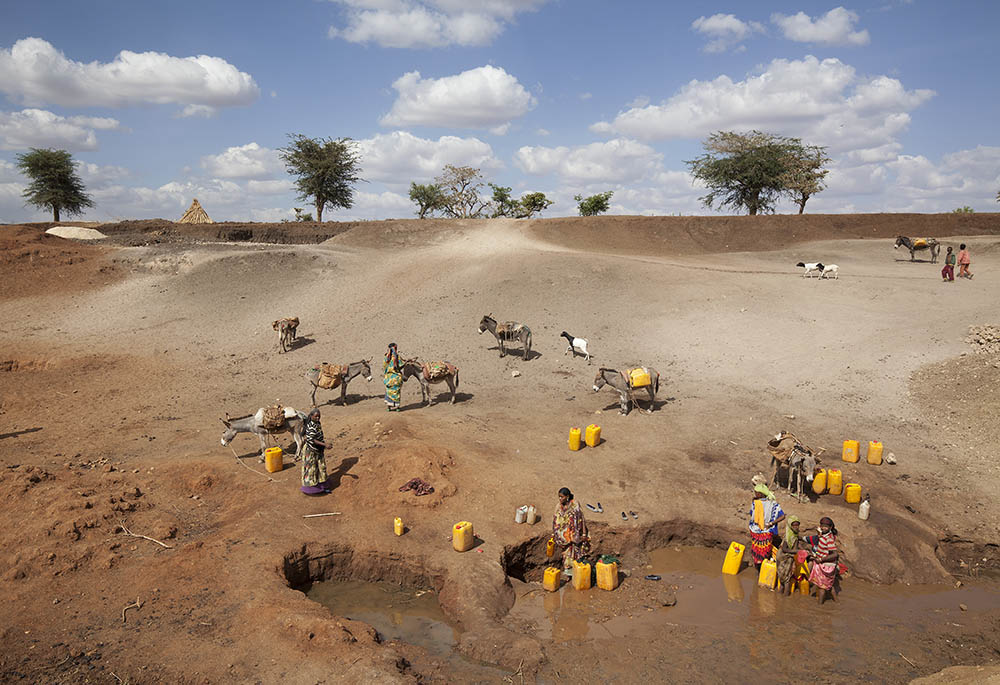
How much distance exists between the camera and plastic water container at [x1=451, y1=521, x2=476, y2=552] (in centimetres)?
883

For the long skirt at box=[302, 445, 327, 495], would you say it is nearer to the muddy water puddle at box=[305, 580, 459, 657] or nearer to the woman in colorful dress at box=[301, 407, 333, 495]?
the woman in colorful dress at box=[301, 407, 333, 495]

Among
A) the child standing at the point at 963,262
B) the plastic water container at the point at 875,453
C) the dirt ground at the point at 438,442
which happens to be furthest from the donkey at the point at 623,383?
the child standing at the point at 963,262

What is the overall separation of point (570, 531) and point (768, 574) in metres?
2.94

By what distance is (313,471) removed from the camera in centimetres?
1027

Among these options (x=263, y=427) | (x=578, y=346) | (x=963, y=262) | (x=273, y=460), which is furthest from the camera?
(x=963, y=262)

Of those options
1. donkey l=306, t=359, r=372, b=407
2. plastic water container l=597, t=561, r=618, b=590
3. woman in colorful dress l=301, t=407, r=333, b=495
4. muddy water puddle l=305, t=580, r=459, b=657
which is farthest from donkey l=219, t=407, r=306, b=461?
plastic water container l=597, t=561, r=618, b=590

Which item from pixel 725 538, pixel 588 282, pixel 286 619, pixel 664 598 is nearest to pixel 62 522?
pixel 286 619

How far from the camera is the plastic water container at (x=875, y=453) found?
38.5 feet

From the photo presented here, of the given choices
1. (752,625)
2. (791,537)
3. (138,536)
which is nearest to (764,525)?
(791,537)

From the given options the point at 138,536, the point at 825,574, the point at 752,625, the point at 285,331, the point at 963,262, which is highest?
the point at 963,262

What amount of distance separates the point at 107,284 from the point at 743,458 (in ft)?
85.6

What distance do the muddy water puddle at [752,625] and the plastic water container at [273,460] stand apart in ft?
17.5

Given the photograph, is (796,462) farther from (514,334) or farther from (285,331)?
(285,331)

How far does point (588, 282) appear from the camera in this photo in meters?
24.0
